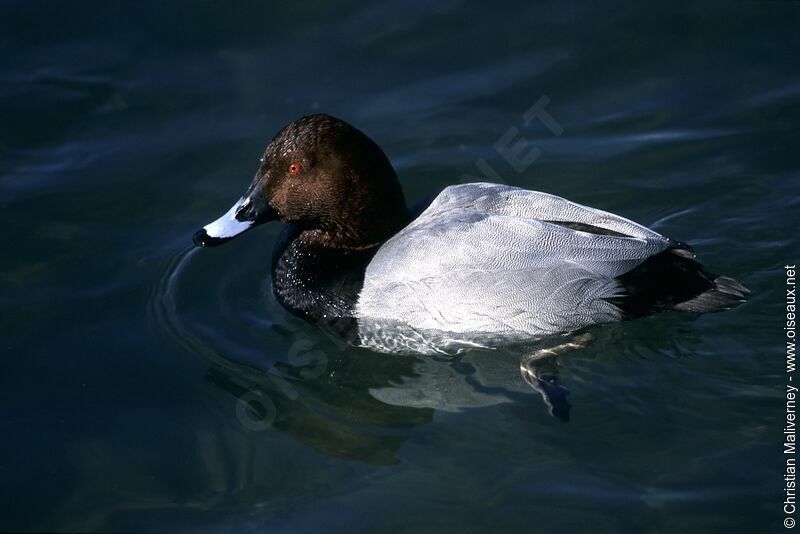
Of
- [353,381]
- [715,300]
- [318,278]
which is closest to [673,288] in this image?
[715,300]

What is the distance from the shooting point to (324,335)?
6.31 m

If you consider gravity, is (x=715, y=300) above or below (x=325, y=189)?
below

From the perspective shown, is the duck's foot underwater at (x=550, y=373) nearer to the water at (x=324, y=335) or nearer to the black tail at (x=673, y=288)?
the water at (x=324, y=335)

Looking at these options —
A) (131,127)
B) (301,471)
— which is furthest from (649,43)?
(301,471)

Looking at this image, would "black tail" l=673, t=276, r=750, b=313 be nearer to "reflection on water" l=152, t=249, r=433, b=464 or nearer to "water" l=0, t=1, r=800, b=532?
"water" l=0, t=1, r=800, b=532

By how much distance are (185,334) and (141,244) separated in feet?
3.34

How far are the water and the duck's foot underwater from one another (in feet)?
0.21

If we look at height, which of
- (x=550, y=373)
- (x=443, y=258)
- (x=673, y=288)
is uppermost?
(x=443, y=258)

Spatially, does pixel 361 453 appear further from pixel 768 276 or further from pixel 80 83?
pixel 80 83

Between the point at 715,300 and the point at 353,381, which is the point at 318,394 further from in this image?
the point at 715,300

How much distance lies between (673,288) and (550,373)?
2.77 ft

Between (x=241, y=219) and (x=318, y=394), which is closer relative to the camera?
(x=318, y=394)

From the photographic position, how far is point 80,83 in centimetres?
819

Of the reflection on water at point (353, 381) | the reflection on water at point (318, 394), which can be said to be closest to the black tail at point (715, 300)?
the reflection on water at point (353, 381)
